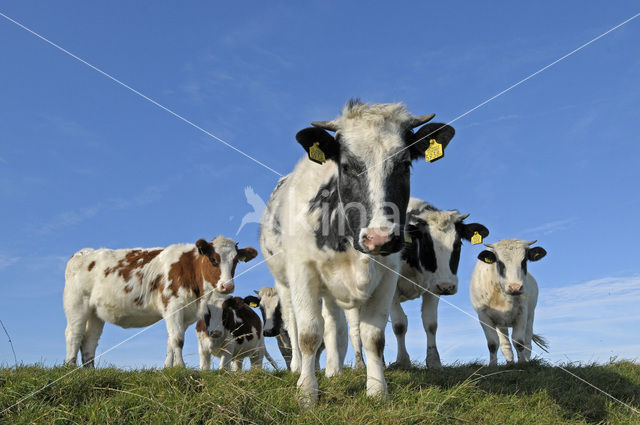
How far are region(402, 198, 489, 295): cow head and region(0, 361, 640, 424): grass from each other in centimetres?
220

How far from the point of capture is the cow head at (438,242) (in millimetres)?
9242

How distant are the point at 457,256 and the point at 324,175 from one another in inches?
177

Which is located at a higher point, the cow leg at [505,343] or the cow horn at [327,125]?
the cow horn at [327,125]

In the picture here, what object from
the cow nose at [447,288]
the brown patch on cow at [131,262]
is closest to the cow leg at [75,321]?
the brown patch on cow at [131,262]

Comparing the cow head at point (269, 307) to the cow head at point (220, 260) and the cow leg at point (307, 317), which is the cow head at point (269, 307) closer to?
the cow head at point (220, 260)

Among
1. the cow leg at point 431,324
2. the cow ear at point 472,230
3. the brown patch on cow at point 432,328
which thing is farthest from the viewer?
the cow ear at point 472,230

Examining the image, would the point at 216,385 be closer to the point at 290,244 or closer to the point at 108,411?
the point at 108,411

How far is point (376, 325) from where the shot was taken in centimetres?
591

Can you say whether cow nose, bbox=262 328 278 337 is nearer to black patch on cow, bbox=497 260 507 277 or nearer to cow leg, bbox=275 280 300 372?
cow leg, bbox=275 280 300 372

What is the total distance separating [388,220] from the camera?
4.98 metres

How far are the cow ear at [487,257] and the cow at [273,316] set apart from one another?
456 cm

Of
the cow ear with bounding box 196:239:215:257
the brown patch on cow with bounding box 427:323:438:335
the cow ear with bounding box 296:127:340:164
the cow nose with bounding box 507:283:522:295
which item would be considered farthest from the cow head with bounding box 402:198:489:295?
the cow ear with bounding box 296:127:340:164

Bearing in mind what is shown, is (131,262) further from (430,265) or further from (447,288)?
(447,288)

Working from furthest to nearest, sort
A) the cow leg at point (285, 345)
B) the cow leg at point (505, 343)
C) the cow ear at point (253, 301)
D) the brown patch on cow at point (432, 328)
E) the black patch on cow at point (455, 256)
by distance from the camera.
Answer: the cow ear at point (253, 301) < the cow leg at point (285, 345) < the cow leg at point (505, 343) < the black patch on cow at point (455, 256) < the brown patch on cow at point (432, 328)
